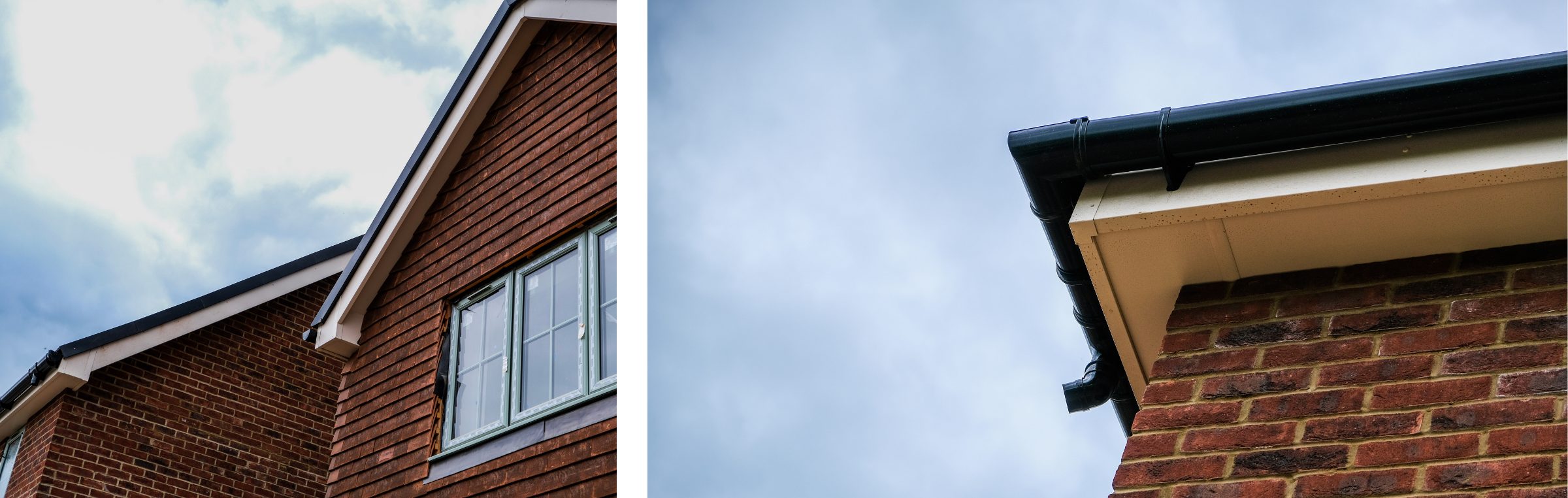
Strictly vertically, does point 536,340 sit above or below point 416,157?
below

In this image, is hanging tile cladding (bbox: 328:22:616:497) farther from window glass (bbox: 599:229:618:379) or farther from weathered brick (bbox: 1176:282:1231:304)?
weathered brick (bbox: 1176:282:1231:304)

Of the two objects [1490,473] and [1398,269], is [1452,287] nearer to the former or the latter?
[1398,269]

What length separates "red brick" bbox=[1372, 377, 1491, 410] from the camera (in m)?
2.62

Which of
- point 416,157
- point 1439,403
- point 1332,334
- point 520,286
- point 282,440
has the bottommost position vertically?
point 1439,403

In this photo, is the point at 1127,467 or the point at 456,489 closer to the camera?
the point at 1127,467

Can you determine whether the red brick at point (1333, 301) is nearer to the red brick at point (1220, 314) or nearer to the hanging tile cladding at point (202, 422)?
the red brick at point (1220, 314)

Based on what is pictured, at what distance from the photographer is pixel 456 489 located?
6672 millimetres

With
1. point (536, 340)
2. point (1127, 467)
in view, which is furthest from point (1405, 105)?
point (536, 340)

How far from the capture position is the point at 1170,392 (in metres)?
2.99

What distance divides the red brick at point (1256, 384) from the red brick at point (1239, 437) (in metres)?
0.12

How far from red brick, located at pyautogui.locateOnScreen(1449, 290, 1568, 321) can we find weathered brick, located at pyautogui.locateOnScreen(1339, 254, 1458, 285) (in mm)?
141

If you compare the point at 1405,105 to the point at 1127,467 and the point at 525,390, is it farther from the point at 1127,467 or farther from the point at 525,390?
the point at 525,390

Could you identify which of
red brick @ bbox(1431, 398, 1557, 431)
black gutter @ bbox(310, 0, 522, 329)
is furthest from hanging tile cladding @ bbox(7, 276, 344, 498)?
red brick @ bbox(1431, 398, 1557, 431)

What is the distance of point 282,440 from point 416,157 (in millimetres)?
4237
